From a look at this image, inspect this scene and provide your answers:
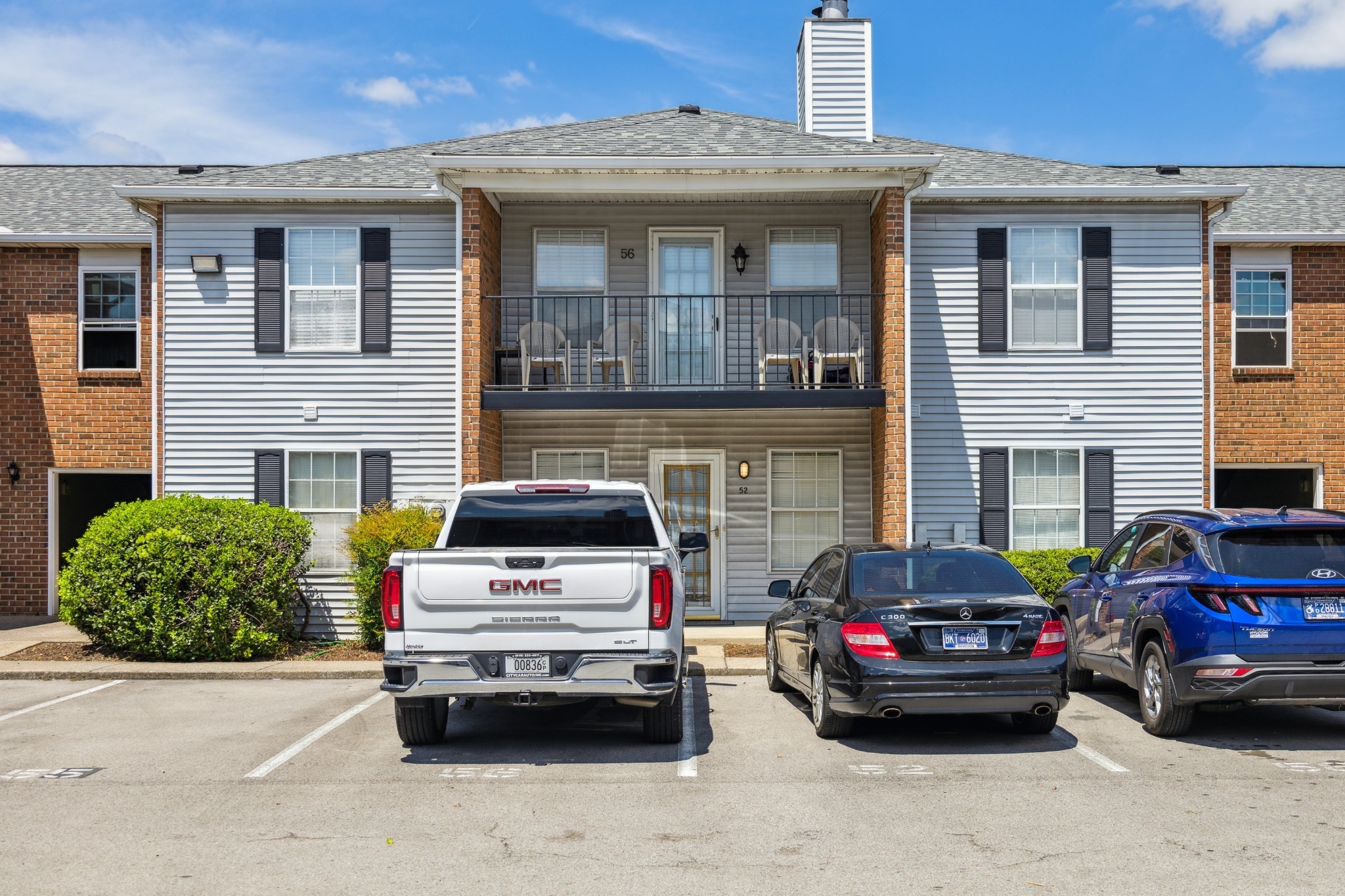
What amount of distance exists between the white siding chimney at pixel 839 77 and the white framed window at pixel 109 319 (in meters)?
10.3

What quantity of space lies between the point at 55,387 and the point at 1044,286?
1355cm

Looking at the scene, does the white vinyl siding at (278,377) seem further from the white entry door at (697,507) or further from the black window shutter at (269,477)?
the white entry door at (697,507)

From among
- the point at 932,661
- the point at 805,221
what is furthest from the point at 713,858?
the point at 805,221

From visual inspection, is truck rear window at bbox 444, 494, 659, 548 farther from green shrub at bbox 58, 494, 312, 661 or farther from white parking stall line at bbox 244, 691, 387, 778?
green shrub at bbox 58, 494, 312, 661

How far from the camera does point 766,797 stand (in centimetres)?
653

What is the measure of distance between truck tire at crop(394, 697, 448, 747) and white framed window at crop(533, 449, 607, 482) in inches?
293

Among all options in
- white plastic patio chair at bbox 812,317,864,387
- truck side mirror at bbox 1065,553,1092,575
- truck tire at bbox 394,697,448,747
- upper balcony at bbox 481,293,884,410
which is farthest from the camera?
white plastic patio chair at bbox 812,317,864,387

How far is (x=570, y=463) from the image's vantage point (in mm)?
15367

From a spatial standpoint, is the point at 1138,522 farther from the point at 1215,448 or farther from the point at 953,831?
the point at 1215,448

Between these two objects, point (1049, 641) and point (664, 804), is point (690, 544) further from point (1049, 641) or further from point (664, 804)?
point (664, 804)

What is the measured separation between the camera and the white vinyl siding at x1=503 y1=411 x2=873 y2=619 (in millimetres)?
15125

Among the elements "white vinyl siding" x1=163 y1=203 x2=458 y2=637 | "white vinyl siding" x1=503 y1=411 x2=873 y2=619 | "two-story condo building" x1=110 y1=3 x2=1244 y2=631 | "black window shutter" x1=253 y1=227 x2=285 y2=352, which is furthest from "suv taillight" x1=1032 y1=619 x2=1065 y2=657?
"black window shutter" x1=253 y1=227 x2=285 y2=352

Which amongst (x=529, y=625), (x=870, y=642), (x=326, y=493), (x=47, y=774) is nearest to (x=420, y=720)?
(x=529, y=625)

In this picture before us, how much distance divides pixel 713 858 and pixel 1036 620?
A: 3202 mm
